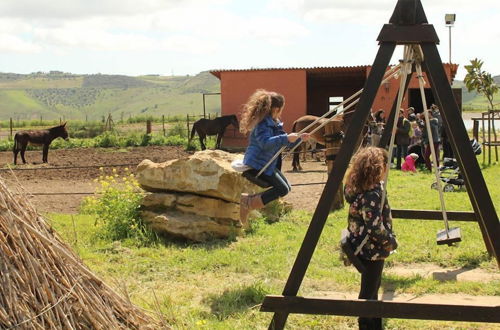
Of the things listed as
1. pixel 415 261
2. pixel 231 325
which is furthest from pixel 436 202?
pixel 231 325

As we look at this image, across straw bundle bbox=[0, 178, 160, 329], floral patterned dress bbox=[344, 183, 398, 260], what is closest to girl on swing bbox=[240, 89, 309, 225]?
floral patterned dress bbox=[344, 183, 398, 260]

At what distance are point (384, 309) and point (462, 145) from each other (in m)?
1.15

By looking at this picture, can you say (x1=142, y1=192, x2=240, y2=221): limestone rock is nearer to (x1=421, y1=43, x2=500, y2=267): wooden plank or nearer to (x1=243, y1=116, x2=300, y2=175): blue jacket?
(x1=243, y1=116, x2=300, y2=175): blue jacket

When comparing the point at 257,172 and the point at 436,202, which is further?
the point at 436,202

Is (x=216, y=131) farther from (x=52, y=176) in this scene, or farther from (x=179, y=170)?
(x=179, y=170)

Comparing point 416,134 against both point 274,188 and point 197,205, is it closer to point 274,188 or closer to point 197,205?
point 197,205

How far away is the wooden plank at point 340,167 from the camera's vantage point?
432 centimetres

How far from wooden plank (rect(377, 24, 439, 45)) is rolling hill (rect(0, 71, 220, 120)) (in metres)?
135

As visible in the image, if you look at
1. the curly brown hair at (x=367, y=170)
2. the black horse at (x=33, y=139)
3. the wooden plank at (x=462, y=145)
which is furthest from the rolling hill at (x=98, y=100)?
the wooden plank at (x=462, y=145)

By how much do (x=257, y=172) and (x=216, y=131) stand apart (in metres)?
19.5

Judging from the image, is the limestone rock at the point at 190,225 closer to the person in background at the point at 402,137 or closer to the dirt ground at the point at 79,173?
the dirt ground at the point at 79,173

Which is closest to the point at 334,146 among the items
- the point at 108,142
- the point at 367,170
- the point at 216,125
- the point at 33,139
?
the point at 367,170

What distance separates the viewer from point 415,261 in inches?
293

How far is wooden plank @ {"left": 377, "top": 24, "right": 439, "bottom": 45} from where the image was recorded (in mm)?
4363
